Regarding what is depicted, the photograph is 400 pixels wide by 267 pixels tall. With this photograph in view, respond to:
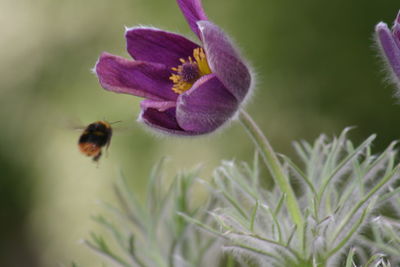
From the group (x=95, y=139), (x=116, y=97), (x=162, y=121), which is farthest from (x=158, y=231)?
(x=116, y=97)

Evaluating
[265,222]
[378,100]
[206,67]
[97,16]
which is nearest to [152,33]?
[206,67]

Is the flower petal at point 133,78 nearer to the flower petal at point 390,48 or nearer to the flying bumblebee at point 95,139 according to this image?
the flower petal at point 390,48

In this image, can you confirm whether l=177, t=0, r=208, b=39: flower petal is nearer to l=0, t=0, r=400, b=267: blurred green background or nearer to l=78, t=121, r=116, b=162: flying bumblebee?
l=78, t=121, r=116, b=162: flying bumblebee

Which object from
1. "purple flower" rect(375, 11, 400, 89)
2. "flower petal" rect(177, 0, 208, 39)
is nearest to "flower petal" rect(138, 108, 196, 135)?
"flower petal" rect(177, 0, 208, 39)

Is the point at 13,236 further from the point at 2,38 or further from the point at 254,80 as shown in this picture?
the point at 254,80

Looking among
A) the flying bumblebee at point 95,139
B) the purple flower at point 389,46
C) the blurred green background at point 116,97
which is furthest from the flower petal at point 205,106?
the blurred green background at point 116,97

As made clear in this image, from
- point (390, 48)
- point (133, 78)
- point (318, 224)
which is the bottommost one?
point (318, 224)

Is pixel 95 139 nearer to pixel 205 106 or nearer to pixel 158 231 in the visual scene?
pixel 158 231
